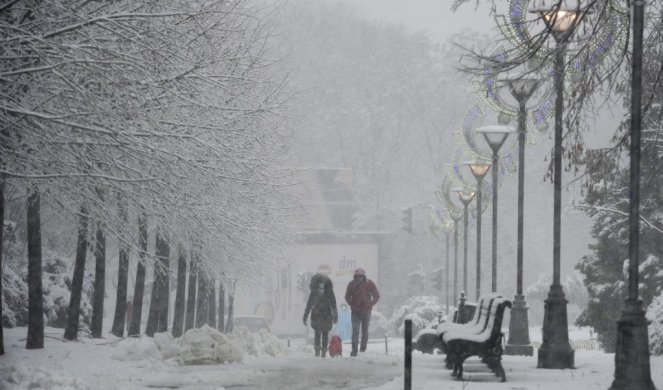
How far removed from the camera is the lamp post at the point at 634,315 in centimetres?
1105

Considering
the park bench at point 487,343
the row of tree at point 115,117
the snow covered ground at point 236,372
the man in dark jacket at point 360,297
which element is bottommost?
the snow covered ground at point 236,372

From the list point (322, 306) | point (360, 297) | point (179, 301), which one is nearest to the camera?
point (322, 306)

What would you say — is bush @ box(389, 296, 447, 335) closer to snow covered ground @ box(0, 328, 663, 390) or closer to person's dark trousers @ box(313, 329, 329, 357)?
person's dark trousers @ box(313, 329, 329, 357)

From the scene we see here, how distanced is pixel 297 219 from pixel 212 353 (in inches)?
748

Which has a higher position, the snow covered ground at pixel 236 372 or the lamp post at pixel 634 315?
the lamp post at pixel 634 315

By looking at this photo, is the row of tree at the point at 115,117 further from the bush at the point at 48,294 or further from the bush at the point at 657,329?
the bush at the point at 657,329

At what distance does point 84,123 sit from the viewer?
545 inches

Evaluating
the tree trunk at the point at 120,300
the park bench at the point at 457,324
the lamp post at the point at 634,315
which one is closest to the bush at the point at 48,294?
the tree trunk at the point at 120,300

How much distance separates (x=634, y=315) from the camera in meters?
11.2

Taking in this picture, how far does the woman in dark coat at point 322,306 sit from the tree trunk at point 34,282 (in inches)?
216

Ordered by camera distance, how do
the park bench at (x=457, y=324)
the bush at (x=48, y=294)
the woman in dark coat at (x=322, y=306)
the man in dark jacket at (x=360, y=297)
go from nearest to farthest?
the park bench at (x=457, y=324), the woman in dark coat at (x=322, y=306), the man in dark jacket at (x=360, y=297), the bush at (x=48, y=294)

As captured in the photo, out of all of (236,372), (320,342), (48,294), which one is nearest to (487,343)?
(236,372)

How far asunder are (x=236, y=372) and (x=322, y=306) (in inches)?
244

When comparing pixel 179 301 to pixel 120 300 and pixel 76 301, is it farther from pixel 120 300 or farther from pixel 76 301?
pixel 76 301
